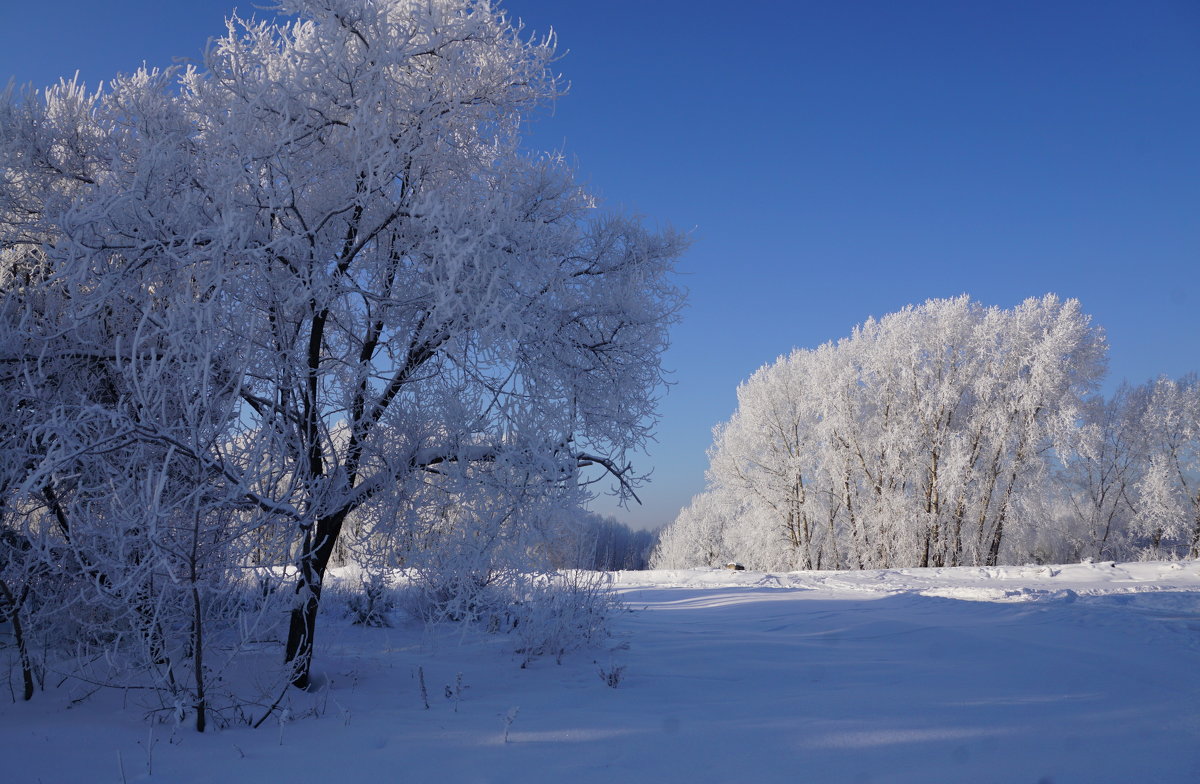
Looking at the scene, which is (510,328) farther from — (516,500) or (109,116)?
(109,116)

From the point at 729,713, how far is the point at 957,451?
62.3 ft

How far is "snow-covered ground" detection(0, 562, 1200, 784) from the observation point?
3422 millimetres

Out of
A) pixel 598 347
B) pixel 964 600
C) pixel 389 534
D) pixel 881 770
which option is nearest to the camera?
pixel 881 770

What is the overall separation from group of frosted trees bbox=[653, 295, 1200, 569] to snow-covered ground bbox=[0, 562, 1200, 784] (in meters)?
14.1

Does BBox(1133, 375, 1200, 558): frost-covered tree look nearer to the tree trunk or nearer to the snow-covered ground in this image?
the snow-covered ground

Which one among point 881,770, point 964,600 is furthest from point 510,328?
→ point 964,600

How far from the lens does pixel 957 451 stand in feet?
66.8

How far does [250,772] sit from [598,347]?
4.06m

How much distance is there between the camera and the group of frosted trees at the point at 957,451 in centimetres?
2055

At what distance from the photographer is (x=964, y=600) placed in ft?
29.9

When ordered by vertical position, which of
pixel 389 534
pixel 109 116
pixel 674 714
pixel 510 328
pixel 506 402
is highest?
pixel 109 116

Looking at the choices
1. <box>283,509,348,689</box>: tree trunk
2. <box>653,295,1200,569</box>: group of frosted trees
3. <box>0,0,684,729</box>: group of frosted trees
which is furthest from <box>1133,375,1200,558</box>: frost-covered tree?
<box>283,509,348,689</box>: tree trunk

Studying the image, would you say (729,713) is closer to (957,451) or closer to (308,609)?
(308,609)

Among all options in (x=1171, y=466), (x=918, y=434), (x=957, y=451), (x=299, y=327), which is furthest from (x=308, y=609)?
(x=1171, y=466)
